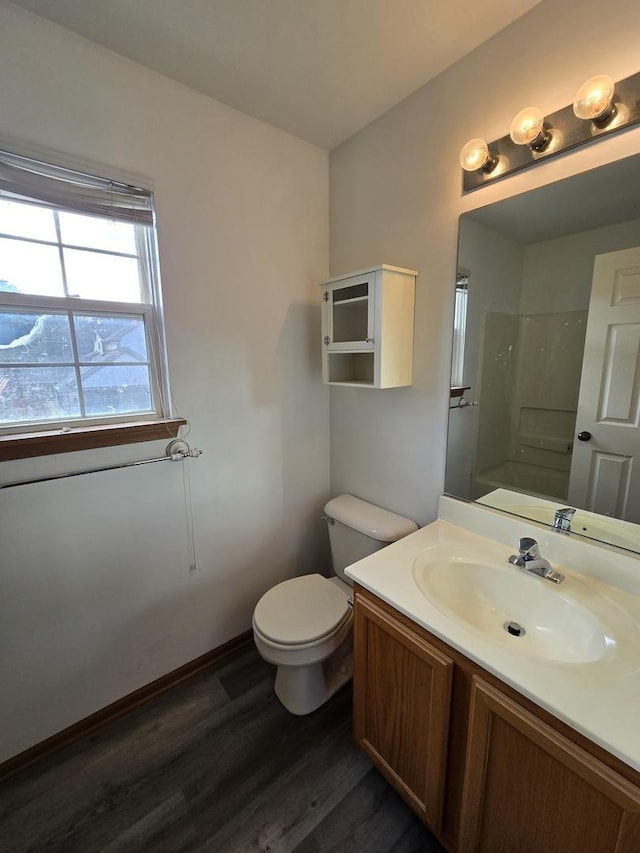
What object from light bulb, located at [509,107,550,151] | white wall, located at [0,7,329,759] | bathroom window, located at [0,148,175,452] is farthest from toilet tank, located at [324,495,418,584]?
light bulb, located at [509,107,550,151]

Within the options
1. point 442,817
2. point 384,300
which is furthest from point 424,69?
point 442,817

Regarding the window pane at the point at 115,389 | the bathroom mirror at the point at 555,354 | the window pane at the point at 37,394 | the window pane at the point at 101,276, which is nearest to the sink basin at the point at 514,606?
the bathroom mirror at the point at 555,354

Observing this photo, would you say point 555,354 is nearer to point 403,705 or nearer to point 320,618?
point 403,705

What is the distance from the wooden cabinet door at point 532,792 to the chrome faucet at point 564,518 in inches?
22.6

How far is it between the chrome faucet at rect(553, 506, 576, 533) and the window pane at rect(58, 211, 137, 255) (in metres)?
1.77

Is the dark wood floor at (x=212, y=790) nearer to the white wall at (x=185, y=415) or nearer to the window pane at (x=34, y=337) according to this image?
the white wall at (x=185, y=415)

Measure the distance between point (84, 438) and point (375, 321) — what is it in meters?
1.15

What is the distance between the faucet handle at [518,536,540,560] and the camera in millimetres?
1105

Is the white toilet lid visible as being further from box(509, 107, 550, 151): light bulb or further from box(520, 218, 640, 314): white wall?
box(509, 107, 550, 151): light bulb

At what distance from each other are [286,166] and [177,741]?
8.17ft

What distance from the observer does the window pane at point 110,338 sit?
1306 mm

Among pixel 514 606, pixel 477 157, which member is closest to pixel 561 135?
pixel 477 157

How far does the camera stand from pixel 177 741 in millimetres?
1416

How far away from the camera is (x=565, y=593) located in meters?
1.03
